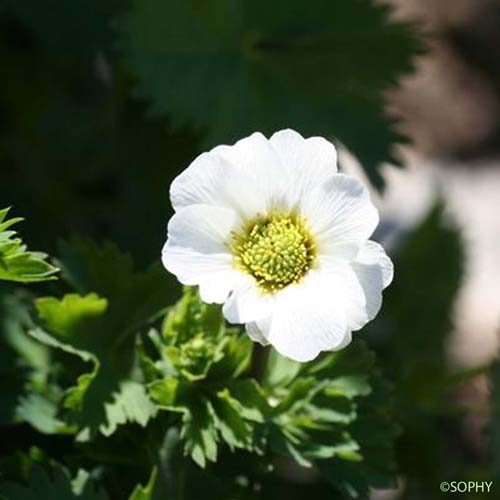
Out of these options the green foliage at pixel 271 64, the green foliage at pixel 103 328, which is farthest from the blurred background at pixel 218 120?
the green foliage at pixel 103 328

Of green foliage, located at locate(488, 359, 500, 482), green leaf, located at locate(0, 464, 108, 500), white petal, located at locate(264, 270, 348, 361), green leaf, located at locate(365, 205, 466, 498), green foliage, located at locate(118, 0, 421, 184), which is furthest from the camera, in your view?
green leaf, located at locate(365, 205, 466, 498)

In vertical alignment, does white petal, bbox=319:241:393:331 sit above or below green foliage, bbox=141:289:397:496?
above

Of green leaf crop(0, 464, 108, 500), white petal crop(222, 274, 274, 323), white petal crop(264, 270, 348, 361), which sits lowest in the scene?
green leaf crop(0, 464, 108, 500)

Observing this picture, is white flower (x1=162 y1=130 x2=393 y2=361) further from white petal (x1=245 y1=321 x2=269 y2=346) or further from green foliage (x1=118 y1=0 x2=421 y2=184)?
green foliage (x1=118 y1=0 x2=421 y2=184)

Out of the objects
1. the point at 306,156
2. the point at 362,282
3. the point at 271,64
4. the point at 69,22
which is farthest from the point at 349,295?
the point at 69,22

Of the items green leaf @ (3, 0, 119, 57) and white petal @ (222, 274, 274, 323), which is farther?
green leaf @ (3, 0, 119, 57)

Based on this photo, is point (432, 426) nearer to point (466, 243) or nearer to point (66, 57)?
point (466, 243)

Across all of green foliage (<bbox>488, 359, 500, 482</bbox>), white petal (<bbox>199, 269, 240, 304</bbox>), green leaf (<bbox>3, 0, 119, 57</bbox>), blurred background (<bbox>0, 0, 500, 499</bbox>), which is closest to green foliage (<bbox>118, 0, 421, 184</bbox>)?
blurred background (<bbox>0, 0, 500, 499</bbox>)

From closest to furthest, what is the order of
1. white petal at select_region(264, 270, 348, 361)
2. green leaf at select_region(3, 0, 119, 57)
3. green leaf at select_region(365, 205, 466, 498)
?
1. white petal at select_region(264, 270, 348, 361)
2. green leaf at select_region(3, 0, 119, 57)
3. green leaf at select_region(365, 205, 466, 498)
